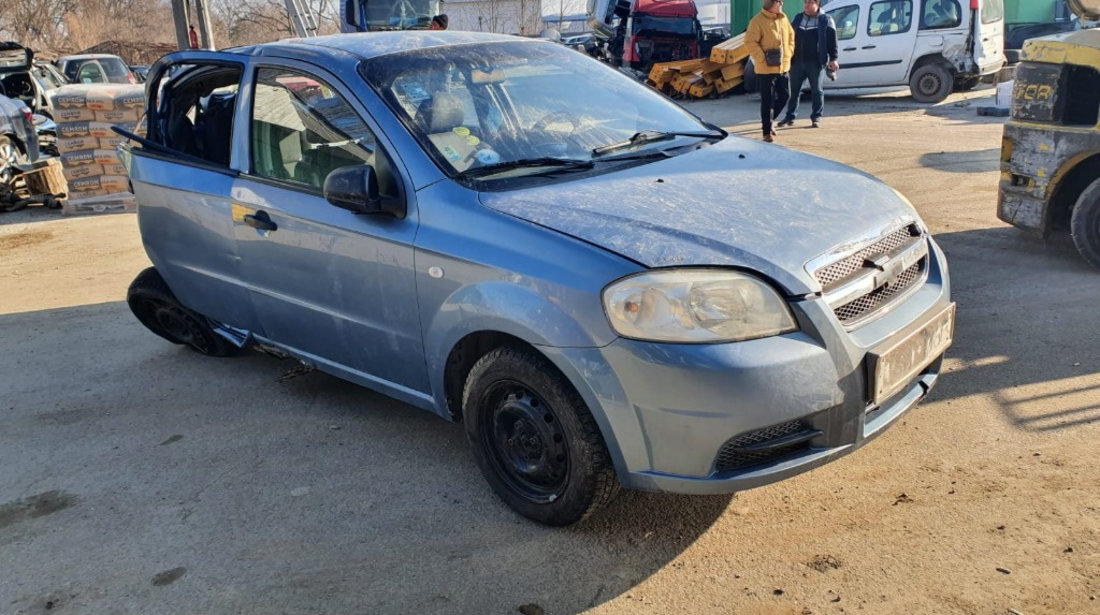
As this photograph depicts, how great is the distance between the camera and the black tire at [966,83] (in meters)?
15.1

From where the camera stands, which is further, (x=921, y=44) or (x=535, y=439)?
(x=921, y=44)

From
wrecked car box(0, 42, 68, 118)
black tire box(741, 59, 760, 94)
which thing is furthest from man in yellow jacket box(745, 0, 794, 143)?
wrecked car box(0, 42, 68, 118)

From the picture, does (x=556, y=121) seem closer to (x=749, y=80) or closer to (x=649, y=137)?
(x=649, y=137)

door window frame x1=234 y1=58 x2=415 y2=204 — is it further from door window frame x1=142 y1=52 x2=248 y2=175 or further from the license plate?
the license plate

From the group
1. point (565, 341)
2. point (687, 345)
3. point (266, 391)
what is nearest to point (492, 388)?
point (565, 341)

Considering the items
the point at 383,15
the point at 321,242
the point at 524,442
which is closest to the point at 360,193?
the point at 321,242

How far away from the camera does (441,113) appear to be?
3557 millimetres

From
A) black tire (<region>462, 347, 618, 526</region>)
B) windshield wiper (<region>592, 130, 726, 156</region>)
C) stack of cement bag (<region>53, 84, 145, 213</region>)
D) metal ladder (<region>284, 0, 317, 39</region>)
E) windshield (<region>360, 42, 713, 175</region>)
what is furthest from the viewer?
metal ladder (<region>284, 0, 317, 39</region>)

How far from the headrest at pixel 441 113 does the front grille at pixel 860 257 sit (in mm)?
1563

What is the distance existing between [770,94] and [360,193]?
9.12 metres

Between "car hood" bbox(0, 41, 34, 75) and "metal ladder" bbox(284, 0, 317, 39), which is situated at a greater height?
"metal ladder" bbox(284, 0, 317, 39)

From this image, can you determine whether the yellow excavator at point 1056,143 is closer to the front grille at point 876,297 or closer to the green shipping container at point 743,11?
the front grille at point 876,297

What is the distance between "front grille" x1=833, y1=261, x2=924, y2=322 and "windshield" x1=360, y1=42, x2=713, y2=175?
1.12 meters

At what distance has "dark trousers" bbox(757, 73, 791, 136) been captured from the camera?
11305 millimetres
